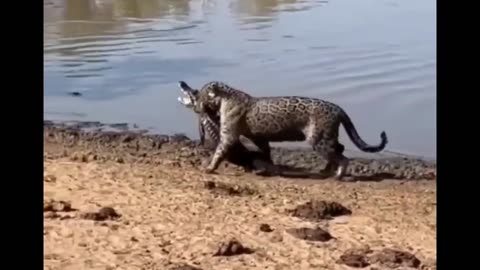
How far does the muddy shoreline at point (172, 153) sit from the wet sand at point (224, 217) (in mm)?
33

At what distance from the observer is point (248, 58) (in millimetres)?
11250

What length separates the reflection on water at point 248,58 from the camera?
866 centimetres

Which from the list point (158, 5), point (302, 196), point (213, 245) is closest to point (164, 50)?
point (158, 5)

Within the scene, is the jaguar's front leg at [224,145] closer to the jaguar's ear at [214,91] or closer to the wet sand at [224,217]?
the wet sand at [224,217]

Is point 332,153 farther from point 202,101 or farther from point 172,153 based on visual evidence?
point 172,153

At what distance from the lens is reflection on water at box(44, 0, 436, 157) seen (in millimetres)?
8664

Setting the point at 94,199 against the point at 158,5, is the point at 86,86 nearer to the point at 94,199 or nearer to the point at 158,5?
the point at 94,199

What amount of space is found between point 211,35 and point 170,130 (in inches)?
214

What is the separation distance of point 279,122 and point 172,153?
1.14 metres

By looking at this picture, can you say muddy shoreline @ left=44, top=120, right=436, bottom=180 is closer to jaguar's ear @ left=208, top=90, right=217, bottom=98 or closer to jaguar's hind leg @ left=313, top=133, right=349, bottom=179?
jaguar's hind leg @ left=313, top=133, right=349, bottom=179

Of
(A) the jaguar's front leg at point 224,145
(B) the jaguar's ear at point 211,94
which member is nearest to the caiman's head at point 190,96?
(B) the jaguar's ear at point 211,94

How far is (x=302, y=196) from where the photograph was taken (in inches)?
213

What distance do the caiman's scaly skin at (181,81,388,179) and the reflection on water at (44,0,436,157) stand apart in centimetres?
122

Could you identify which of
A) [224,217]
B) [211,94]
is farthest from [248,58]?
[224,217]
